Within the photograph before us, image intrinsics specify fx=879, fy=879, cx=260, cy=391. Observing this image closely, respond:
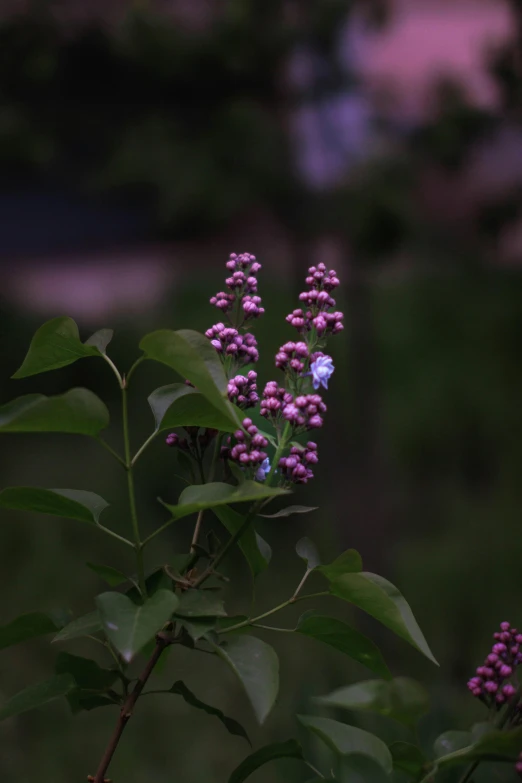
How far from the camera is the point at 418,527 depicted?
2.88 m

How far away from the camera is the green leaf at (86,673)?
0.46 m

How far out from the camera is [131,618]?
1.26ft

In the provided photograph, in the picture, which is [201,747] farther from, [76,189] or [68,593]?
[76,189]

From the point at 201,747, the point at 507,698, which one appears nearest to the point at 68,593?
the point at 201,747

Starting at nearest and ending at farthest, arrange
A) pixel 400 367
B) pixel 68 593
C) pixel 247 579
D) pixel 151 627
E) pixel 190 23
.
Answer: pixel 151 627, pixel 190 23, pixel 68 593, pixel 247 579, pixel 400 367

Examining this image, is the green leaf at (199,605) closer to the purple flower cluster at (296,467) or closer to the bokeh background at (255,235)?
the purple flower cluster at (296,467)

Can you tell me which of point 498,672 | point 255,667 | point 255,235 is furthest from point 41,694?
point 255,235

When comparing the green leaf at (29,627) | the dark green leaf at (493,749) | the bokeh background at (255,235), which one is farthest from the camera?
the bokeh background at (255,235)

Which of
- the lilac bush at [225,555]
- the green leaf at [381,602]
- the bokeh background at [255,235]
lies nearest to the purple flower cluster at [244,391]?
the lilac bush at [225,555]

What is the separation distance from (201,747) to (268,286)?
87.8 inches

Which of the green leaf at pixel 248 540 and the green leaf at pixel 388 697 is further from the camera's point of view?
the green leaf at pixel 248 540

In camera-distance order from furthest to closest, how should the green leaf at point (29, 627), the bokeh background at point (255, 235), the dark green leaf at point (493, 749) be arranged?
the bokeh background at point (255, 235) < the green leaf at point (29, 627) < the dark green leaf at point (493, 749)

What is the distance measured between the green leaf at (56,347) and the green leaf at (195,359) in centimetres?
5

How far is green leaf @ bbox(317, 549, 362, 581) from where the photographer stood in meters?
0.43
